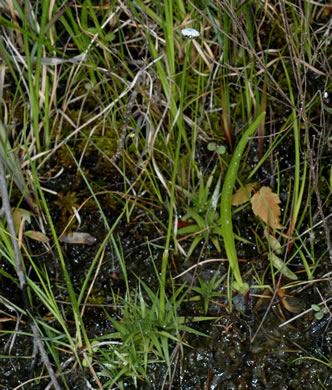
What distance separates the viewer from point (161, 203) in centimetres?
172

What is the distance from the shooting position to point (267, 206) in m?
1.56

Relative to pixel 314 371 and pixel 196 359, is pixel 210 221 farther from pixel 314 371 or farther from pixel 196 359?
pixel 314 371

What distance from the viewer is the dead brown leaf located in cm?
156

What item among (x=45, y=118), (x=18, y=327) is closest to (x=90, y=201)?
(x=45, y=118)

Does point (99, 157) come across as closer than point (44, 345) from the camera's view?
No

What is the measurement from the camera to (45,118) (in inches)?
67.3

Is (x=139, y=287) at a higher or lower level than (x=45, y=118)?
lower

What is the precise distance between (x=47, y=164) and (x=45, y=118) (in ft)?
0.54

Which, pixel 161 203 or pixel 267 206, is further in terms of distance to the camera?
pixel 161 203

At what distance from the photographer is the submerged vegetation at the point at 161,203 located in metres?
1.54

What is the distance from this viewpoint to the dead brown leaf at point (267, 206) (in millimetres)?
1563

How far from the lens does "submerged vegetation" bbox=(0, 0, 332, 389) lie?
5.05 feet

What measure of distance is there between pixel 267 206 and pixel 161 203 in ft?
1.16

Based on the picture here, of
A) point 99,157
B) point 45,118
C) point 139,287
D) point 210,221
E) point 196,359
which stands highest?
point 45,118
